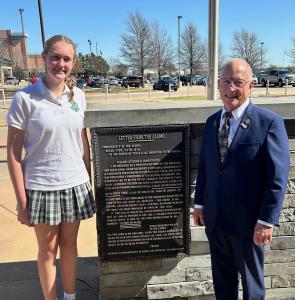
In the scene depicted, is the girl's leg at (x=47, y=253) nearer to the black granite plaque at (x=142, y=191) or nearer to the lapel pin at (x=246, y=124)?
the black granite plaque at (x=142, y=191)

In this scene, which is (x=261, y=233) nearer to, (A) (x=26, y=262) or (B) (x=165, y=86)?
(A) (x=26, y=262)

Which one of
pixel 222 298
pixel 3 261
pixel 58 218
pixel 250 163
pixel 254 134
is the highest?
pixel 254 134

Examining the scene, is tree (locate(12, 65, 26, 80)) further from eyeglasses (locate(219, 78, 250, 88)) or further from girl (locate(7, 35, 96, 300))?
eyeglasses (locate(219, 78, 250, 88))

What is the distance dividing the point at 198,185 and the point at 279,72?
132 ft

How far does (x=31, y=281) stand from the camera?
12.1 feet

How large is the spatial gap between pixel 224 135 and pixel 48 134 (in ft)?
3.57

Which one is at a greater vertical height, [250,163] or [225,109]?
[225,109]

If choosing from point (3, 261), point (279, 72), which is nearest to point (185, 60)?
point (279, 72)

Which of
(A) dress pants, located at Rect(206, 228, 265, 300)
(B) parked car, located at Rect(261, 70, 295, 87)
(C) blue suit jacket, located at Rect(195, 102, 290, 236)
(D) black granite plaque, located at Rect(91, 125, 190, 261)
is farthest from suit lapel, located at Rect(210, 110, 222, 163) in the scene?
(B) parked car, located at Rect(261, 70, 295, 87)

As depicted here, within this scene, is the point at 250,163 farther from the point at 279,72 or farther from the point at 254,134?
the point at 279,72

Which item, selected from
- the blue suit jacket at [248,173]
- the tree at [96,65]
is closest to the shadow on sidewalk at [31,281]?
the blue suit jacket at [248,173]

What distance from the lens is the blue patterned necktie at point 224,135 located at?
243cm

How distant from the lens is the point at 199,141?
2955 millimetres

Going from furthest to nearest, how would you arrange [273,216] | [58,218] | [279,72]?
[279,72]
[58,218]
[273,216]
